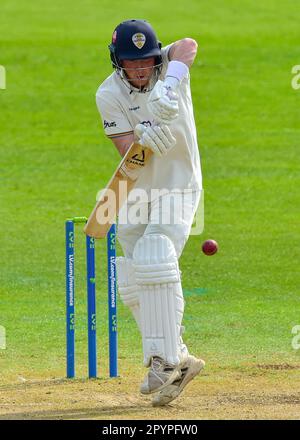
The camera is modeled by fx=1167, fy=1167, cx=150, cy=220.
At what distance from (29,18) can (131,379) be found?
16.6 m

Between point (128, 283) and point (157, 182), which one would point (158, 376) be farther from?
point (157, 182)

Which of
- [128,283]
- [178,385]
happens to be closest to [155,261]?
[128,283]

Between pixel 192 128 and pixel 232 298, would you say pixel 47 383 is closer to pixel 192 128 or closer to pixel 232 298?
pixel 192 128

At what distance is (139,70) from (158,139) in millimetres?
424

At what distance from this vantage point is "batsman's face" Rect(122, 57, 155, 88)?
229 inches

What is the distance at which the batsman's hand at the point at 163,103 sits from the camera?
18.2ft

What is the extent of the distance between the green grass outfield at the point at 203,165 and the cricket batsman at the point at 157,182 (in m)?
1.24

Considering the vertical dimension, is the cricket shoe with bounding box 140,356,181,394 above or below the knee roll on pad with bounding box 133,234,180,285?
below

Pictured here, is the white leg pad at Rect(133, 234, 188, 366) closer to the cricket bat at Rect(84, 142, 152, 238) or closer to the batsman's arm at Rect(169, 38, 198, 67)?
the cricket bat at Rect(84, 142, 152, 238)

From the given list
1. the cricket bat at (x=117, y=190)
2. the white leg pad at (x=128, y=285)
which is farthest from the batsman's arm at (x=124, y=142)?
the white leg pad at (x=128, y=285)

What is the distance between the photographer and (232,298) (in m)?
9.42

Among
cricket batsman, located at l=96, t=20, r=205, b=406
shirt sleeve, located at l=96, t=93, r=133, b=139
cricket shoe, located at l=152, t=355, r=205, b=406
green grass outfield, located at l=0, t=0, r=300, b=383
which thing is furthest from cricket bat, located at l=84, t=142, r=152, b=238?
green grass outfield, located at l=0, t=0, r=300, b=383

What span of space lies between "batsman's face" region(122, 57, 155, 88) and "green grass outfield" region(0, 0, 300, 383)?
1.93 metres

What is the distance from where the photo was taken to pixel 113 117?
5.90m
